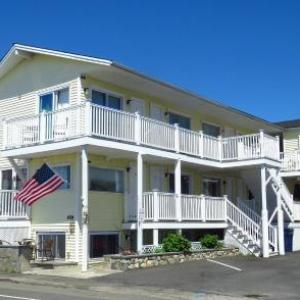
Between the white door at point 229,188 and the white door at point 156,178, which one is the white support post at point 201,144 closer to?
the white door at point 156,178

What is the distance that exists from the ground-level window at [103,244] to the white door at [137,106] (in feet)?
17.6

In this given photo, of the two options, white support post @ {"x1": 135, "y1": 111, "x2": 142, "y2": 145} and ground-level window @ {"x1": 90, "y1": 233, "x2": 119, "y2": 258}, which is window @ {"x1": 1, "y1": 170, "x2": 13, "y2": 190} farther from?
white support post @ {"x1": 135, "y1": 111, "x2": 142, "y2": 145}

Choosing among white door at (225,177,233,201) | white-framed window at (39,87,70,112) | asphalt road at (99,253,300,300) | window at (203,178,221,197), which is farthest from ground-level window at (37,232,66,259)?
white door at (225,177,233,201)

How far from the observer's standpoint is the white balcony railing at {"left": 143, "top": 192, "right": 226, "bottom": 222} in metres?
21.5

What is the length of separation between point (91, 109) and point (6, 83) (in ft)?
25.2

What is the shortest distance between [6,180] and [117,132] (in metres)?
6.50

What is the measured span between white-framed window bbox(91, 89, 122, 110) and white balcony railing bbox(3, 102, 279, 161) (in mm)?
1784

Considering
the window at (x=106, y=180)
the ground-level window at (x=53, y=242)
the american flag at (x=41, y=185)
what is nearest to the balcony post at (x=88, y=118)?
the american flag at (x=41, y=185)

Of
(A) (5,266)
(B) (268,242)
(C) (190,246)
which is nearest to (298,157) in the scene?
(B) (268,242)

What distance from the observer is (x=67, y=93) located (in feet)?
72.2

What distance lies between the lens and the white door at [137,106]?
77.5 feet

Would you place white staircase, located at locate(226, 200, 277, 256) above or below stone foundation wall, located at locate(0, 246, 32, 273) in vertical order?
above

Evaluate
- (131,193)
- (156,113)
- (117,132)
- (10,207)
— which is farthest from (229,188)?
(10,207)

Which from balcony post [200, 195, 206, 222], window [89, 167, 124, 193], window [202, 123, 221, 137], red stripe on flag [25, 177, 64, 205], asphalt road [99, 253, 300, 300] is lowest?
asphalt road [99, 253, 300, 300]
